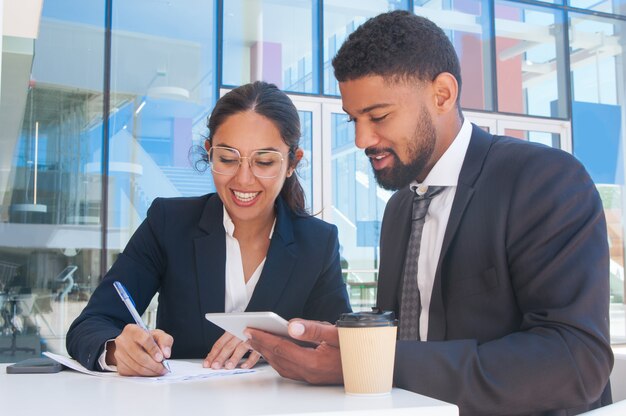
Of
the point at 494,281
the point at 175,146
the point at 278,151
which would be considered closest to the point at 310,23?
the point at 175,146

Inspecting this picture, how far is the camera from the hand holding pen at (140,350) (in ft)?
4.67

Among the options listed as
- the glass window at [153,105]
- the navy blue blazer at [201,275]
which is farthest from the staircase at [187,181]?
the navy blue blazer at [201,275]

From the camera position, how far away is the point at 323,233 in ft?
7.04

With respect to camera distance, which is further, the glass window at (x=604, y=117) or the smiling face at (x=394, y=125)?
the glass window at (x=604, y=117)

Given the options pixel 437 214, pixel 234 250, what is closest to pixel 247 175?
pixel 234 250

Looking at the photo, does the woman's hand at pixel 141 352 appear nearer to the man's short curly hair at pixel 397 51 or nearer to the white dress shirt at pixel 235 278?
the white dress shirt at pixel 235 278

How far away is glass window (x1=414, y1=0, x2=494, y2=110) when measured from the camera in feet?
28.5

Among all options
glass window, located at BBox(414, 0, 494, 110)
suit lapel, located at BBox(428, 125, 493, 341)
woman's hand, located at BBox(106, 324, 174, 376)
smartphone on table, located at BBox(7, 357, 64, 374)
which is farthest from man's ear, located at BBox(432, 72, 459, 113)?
glass window, located at BBox(414, 0, 494, 110)

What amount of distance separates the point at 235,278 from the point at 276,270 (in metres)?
0.13

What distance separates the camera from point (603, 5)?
31.8 ft

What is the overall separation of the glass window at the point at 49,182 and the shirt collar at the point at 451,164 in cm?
544

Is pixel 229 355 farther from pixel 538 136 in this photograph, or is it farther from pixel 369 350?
pixel 538 136

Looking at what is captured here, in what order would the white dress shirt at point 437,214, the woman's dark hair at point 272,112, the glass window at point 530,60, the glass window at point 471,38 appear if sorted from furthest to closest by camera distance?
the glass window at point 530,60
the glass window at point 471,38
the woman's dark hair at point 272,112
the white dress shirt at point 437,214

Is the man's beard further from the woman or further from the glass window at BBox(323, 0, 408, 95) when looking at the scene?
the glass window at BBox(323, 0, 408, 95)
